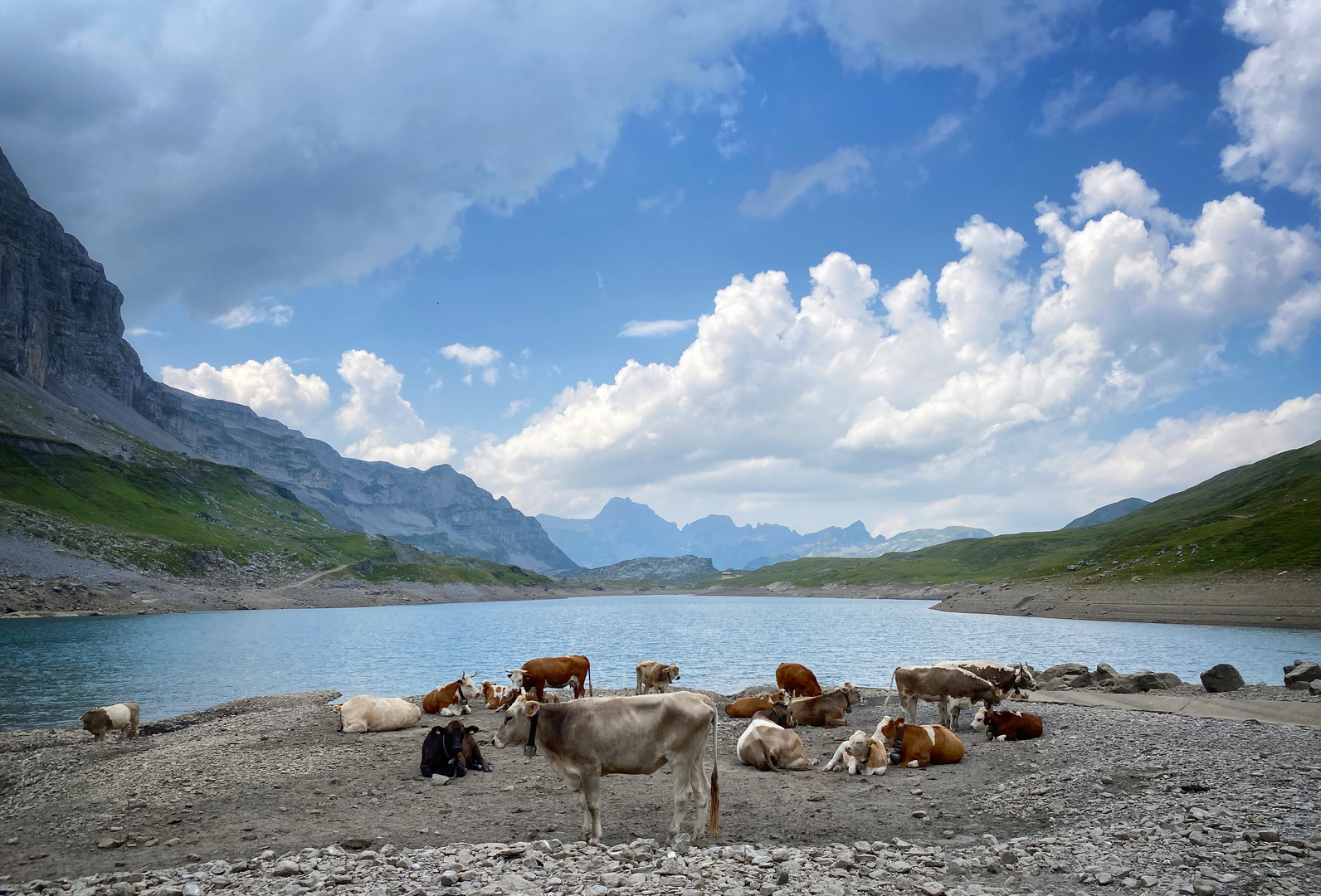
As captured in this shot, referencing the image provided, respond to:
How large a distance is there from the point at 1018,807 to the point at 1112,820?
62.3 inches

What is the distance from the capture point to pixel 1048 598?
103250 millimetres

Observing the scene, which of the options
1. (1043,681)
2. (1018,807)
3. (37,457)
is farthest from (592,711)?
(37,457)

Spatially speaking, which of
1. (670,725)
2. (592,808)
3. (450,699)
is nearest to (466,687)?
(450,699)

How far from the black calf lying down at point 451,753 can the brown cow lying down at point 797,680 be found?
12.4m

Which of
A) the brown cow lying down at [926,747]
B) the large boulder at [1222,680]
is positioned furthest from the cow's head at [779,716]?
the large boulder at [1222,680]

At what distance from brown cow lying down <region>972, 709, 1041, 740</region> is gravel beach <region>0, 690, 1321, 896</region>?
63 centimetres

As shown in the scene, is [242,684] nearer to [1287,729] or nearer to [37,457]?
[1287,729]

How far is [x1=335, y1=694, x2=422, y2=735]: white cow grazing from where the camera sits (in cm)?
2134

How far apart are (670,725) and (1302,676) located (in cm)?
2830

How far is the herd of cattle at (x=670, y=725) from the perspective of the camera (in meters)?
11.3

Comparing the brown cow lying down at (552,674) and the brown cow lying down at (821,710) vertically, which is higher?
the brown cow lying down at (552,674)

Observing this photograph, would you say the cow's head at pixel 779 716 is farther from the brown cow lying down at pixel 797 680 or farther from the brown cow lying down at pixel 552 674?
the brown cow lying down at pixel 552 674

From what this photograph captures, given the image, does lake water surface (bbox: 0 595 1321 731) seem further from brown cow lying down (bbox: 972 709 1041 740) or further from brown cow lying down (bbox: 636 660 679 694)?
brown cow lying down (bbox: 972 709 1041 740)

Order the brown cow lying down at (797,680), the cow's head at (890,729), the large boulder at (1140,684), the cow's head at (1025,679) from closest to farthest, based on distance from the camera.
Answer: the cow's head at (890,729) < the brown cow lying down at (797,680) < the large boulder at (1140,684) < the cow's head at (1025,679)
